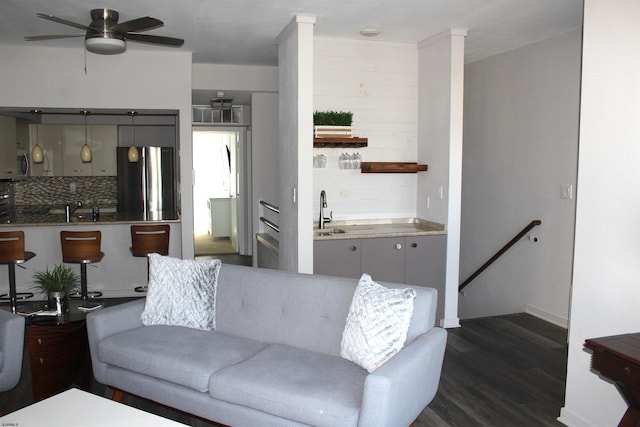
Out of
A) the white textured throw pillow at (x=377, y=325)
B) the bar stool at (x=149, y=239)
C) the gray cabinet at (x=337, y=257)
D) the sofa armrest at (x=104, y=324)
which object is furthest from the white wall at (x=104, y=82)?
the white textured throw pillow at (x=377, y=325)

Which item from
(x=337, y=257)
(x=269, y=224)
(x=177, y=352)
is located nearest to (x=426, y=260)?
(x=337, y=257)

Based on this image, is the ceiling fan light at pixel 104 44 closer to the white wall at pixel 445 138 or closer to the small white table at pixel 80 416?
the white wall at pixel 445 138

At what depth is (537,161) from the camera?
215 inches

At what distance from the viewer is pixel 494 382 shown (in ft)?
12.3

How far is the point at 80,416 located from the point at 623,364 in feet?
7.64

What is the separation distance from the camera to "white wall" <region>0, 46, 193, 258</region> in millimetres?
5852

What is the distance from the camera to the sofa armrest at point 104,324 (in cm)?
335

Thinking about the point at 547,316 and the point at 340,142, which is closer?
the point at 340,142

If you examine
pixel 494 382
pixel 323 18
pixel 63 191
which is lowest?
pixel 494 382

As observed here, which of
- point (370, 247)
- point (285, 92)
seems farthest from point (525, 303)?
point (285, 92)

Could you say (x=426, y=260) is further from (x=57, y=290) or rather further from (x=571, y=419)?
(x=57, y=290)

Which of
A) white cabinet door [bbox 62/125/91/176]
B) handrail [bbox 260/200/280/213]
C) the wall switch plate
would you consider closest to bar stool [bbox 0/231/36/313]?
handrail [bbox 260/200/280/213]

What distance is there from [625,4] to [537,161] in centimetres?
279

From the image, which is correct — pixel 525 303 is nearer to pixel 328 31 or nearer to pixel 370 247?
pixel 370 247
